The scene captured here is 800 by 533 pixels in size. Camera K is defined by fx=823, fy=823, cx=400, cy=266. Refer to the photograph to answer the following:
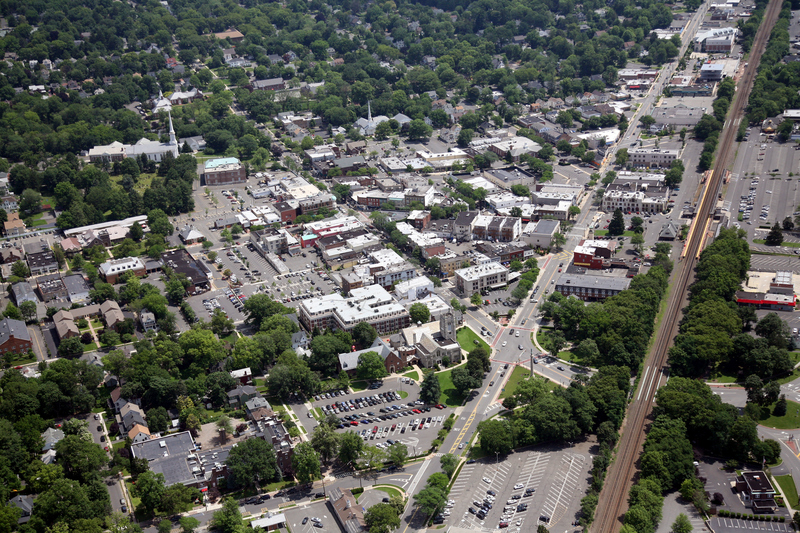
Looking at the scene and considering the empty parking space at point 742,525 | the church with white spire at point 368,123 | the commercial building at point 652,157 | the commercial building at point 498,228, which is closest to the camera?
the empty parking space at point 742,525

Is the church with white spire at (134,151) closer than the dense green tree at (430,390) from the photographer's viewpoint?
→ No

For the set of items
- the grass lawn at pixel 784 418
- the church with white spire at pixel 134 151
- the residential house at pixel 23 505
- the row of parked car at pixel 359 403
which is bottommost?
the church with white spire at pixel 134 151

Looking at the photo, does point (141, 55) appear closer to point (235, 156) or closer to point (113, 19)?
point (113, 19)

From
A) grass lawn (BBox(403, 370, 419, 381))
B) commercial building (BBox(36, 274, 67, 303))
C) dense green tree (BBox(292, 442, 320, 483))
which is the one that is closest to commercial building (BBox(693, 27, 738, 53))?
grass lawn (BBox(403, 370, 419, 381))

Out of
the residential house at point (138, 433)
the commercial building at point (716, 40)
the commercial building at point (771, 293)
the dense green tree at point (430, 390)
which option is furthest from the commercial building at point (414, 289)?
the commercial building at point (716, 40)

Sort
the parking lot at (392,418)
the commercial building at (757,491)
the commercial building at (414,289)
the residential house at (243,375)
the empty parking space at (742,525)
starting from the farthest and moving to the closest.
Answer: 1. the commercial building at (414,289)
2. the residential house at (243,375)
3. the parking lot at (392,418)
4. the commercial building at (757,491)
5. the empty parking space at (742,525)

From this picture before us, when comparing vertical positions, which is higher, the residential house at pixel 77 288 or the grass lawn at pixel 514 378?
the grass lawn at pixel 514 378

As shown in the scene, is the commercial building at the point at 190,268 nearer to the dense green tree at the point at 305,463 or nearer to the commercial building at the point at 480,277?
the commercial building at the point at 480,277

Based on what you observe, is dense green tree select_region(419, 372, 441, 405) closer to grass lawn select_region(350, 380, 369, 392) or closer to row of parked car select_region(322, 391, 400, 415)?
row of parked car select_region(322, 391, 400, 415)

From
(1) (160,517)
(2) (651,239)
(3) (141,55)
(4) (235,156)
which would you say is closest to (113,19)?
(3) (141,55)
